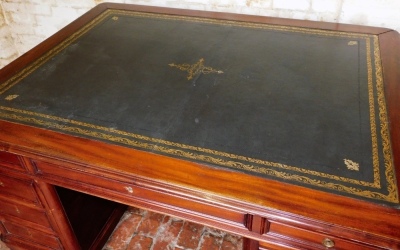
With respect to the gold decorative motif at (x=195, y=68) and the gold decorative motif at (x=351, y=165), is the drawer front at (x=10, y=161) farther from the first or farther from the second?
the gold decorative motif at (x=351, y=165)

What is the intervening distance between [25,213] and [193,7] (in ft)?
5.68

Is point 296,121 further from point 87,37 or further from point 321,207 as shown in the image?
point 87,37

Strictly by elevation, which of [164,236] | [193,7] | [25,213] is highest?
[193,7]

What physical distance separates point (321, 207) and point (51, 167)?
1119 millimetres

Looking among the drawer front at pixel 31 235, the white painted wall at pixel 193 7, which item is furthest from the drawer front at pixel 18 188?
the white painted wall at pixel 193 7

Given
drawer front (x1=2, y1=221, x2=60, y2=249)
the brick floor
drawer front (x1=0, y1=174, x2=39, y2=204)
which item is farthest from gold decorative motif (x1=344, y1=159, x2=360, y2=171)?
drawer front (x1=2, y1=221, x2=60, y2=249)

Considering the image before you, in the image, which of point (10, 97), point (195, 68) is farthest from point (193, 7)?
point (10, 97)

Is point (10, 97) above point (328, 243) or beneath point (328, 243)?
above

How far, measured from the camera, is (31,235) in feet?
6.83

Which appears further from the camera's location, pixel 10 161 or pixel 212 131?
pixel 10 161

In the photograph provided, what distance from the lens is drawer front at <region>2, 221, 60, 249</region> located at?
2037 mm

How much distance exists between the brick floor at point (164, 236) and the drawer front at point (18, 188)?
79 cm

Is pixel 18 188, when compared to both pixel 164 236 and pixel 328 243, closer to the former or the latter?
pixel 164 236

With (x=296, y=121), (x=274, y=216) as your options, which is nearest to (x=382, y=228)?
(x=274, y=216)
